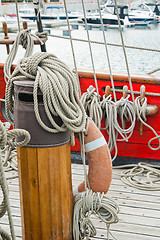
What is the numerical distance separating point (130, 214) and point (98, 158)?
25.4 inches

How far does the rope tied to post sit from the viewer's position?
1749 millimetres

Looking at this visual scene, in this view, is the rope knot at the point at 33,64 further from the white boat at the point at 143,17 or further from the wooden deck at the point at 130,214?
the white boat at the point at 143,17

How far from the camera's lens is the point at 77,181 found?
3.10m

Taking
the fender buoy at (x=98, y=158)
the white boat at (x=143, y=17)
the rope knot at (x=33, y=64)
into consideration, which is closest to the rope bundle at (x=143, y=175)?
the fender buoy at (x=98, y=158)

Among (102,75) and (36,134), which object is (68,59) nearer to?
(102,75)

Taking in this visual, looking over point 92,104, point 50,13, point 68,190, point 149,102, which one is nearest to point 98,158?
point 68,190

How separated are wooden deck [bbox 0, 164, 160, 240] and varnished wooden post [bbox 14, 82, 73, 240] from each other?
1.32 feet

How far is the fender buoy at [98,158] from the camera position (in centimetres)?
212

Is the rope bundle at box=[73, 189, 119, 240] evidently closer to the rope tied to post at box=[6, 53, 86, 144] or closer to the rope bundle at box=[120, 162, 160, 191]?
the rope tied to post at box=[6, 53, 86, 144]

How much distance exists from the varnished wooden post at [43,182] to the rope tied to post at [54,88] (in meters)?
0.05

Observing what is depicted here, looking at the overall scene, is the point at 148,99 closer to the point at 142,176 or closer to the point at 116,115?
the point at 116,115

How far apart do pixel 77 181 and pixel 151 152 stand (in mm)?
803

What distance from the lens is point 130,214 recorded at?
8.35 ft

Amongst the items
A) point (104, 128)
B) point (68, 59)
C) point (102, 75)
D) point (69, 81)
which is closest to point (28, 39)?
point (102, 75)
